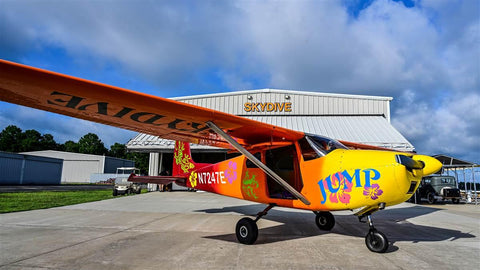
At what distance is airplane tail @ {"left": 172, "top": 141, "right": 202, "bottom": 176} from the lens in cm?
813

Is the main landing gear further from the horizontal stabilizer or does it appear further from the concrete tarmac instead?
the horizontal stabilizer

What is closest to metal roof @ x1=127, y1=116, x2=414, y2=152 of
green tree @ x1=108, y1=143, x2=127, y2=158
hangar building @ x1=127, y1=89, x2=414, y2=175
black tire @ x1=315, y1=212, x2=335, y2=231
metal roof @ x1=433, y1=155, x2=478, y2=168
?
hangar building @ x1=127, y1=89, x2=414, y2=175

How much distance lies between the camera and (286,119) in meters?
20.7

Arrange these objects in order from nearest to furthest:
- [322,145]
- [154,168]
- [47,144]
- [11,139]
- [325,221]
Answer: [322,145] < [325,221] < [154,168] < [11,139] < [47,144]

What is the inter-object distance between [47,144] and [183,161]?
334ft

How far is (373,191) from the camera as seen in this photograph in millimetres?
3895

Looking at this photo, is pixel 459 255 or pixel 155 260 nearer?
pixel 155 260

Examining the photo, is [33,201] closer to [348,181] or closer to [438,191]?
[348,181]

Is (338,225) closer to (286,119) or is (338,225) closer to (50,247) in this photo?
(50,247)

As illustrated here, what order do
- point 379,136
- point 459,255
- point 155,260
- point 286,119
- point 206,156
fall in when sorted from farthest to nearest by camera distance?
1. point 206,156
2. point 286,119
3. point 379,136
4. point 459,255
5. point 155,260

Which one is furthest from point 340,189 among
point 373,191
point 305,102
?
point 305,102

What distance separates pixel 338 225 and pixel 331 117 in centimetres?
1531

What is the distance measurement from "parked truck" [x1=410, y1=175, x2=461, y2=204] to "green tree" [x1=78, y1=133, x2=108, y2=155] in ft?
311

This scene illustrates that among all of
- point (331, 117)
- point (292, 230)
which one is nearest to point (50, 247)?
point (292, 230)
